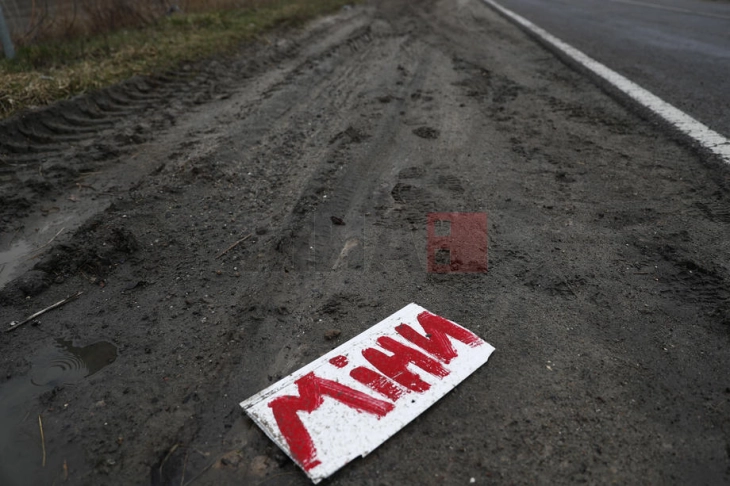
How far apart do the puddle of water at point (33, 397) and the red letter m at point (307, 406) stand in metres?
0.71

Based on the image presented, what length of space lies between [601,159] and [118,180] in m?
3.21

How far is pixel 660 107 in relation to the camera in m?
3.88

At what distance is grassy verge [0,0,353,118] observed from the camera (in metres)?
4.40

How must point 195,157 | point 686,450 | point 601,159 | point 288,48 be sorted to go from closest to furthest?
1. point 686,450
2. point 601,159
3. point 195,157
4. point 288,48

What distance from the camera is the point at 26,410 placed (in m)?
1.73

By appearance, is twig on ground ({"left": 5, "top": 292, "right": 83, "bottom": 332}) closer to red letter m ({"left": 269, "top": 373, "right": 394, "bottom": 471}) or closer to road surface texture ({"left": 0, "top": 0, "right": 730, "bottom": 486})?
road surface texture ({"left": 0, "top": 0, "right": 730, "bottom": 486})

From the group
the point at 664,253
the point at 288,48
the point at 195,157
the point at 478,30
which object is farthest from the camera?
the point at 478,30

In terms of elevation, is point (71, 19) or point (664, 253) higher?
point (71, 19)

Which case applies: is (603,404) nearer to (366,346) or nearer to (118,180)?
(366,346)

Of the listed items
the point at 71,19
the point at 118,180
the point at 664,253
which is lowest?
the point at 664,253

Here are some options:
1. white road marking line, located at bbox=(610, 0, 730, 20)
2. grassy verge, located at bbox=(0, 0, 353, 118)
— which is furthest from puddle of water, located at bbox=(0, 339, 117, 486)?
white road marking line, located at bbox=(610, 0, 730, 20)

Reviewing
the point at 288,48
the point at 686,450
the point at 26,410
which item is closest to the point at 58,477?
the point at 26,410

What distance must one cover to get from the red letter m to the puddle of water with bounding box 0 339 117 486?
28.1 inches

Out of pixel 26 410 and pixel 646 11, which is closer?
pixel 26 410
